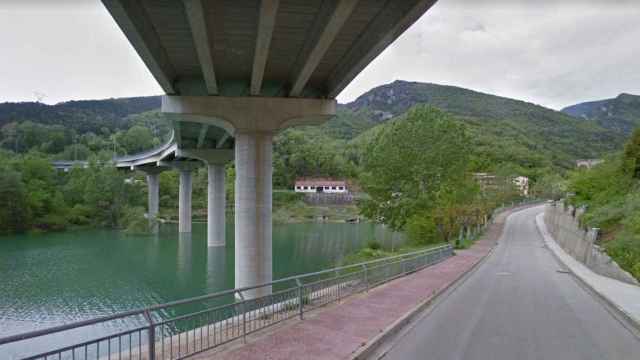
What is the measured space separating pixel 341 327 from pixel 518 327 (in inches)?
160

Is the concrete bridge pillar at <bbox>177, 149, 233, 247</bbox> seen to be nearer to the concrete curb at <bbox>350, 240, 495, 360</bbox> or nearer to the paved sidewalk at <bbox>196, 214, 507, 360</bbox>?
the paved sidewalk at <bbox>196, 214, 507, 360</bbox>

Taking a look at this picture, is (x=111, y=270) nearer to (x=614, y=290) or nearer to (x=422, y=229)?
(x=422, y=229)

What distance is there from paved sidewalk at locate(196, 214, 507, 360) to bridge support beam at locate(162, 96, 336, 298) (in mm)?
5158

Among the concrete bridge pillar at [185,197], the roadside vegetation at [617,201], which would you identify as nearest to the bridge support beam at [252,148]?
the roadside vegetation at [617,201]

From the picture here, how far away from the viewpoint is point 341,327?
10961mm

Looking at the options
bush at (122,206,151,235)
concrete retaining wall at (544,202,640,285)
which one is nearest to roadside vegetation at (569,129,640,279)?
concrete retaining wall at (544,202,640,285)

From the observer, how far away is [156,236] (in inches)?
2464

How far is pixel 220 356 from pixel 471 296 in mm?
9984

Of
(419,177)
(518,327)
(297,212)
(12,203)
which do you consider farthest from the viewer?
(297,212)

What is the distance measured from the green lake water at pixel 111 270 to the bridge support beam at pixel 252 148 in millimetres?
6511

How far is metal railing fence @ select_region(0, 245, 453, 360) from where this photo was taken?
25.7 feet

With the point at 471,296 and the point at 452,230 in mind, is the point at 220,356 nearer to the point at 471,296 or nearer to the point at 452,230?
the point at 471,296

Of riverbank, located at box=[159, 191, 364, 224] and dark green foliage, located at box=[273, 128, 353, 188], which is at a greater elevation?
dark green foliage, located at box=[273, 128, 353, 188]

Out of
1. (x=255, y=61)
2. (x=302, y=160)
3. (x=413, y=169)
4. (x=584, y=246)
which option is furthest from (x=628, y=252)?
(x=302, y=160)
